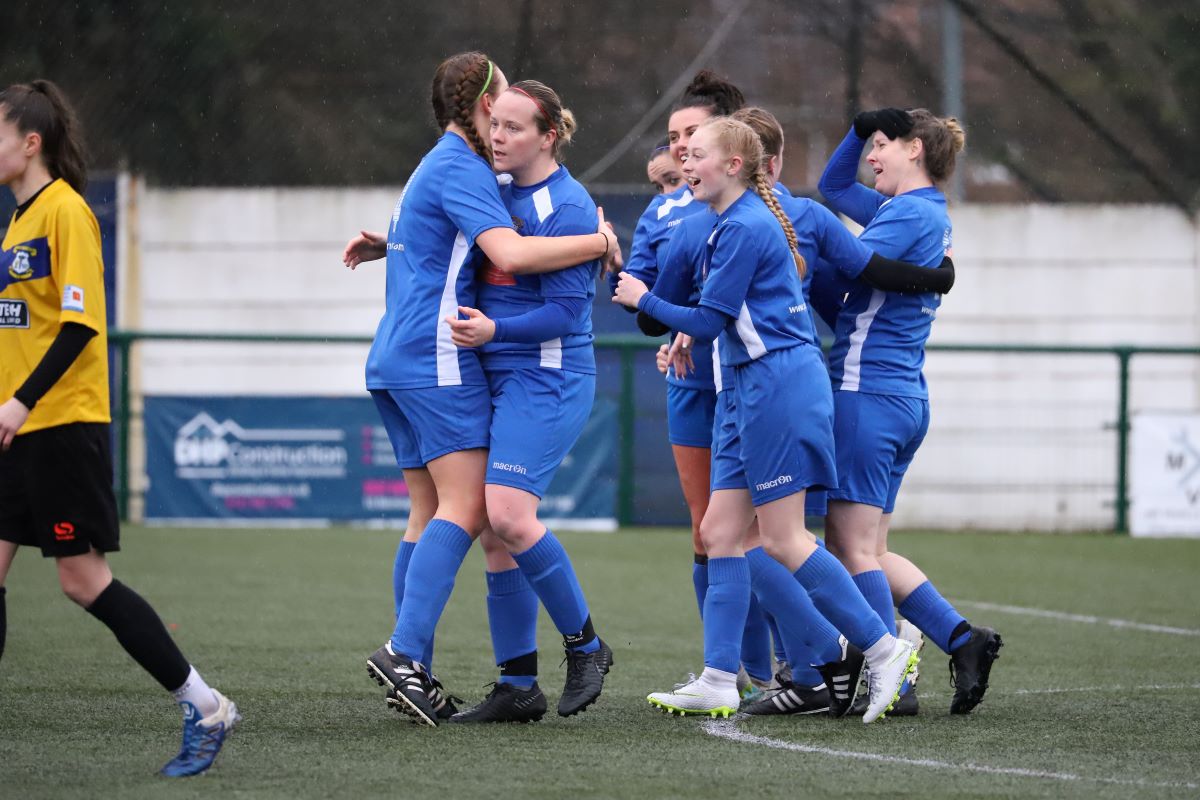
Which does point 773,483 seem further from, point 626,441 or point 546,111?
point 626,441

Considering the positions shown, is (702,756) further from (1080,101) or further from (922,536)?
(1080,101)

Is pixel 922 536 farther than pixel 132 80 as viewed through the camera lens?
No

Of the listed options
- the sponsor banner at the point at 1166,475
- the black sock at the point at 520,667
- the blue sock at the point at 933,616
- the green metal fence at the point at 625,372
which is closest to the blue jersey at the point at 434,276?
the black sock at the point at 520,667

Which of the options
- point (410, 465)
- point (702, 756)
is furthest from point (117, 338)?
point (702, 756)

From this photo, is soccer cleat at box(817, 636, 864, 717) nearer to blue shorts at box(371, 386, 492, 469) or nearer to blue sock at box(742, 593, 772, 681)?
blue sock at box(742, 593, 772, 681)

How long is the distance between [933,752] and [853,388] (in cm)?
133

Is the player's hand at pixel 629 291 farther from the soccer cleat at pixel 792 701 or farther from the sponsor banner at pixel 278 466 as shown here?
the sponsor banner at pixel 278 466

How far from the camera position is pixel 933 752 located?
4625mm

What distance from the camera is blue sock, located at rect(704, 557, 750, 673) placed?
17.2ft

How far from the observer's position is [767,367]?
504 cm

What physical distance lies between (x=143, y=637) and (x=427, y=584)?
0.99 m

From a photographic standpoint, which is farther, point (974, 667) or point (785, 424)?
point (974, 667)

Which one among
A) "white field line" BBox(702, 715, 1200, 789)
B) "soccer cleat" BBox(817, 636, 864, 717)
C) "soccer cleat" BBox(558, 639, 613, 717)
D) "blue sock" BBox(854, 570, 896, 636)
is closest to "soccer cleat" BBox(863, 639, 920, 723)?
"soccer cleat" BBox(817, 636, 864, 717)

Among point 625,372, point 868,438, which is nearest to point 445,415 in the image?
point 868,438
